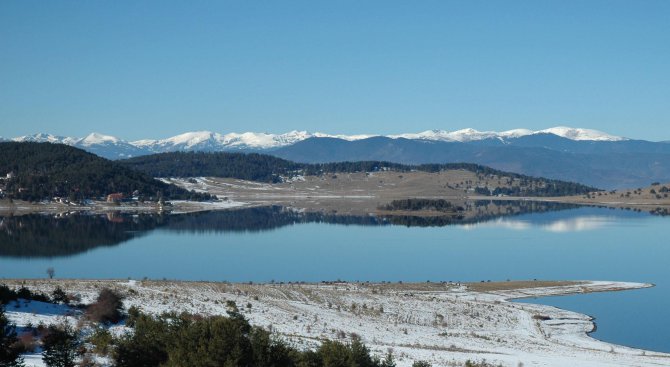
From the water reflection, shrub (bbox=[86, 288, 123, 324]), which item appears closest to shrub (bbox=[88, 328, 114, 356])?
shrub (bbox=[86, 288, 123, 324])

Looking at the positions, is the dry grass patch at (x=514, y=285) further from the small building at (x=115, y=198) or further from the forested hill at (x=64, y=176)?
the forested hill at (x=64, y=176)

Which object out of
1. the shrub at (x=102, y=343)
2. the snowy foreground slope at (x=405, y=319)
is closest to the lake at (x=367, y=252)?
the snowy foreground slope at (x=405, y=319)

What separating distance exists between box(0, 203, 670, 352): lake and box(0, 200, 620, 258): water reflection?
21 cm

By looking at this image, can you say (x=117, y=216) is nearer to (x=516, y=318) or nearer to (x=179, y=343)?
(x=516, y=318)

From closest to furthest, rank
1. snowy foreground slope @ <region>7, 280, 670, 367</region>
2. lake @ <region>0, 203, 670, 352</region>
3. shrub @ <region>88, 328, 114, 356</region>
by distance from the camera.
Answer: shrub @ <region>88, 328, 114, 356</region>, snowy foreground slope @ <region>7, 280, 670, 367</region>, lake @ <region>0, 203, 670, 352</region>

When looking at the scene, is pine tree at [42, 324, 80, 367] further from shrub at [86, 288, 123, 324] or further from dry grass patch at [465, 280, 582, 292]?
dry grass patch at [465, 280, 582, 292]

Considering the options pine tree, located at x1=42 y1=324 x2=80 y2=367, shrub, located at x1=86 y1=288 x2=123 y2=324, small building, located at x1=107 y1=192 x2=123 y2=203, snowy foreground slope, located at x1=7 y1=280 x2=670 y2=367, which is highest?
small building, located at x1=107 y1=192 x2=123 y2=203

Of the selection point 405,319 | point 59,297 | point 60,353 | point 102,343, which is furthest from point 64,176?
point 60,353

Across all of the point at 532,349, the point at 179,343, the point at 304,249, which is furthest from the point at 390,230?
the point at 179,343

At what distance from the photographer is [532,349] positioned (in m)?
25.7

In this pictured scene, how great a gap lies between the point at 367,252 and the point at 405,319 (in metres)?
37.0

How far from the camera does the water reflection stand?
71062 mm

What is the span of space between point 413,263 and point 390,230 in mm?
33887

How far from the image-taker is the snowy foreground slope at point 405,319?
2330 cm
